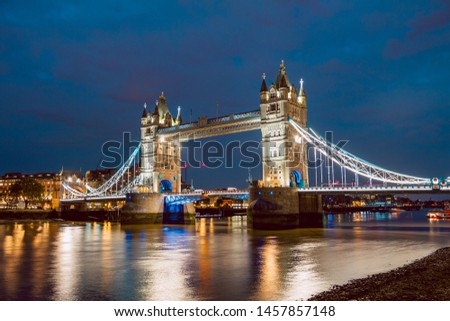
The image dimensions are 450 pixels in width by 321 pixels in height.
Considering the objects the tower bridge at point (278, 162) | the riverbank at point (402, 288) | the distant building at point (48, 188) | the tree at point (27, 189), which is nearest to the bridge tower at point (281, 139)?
the tower bridge at point (278, 162)

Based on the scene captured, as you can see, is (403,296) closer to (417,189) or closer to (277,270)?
(277,270)

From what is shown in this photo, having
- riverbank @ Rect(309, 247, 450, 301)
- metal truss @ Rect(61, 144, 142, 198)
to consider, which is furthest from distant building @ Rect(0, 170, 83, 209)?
riverbank @ Rect(309, 247, 450, 301)

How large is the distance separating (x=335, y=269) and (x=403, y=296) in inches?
313

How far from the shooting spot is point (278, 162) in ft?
156

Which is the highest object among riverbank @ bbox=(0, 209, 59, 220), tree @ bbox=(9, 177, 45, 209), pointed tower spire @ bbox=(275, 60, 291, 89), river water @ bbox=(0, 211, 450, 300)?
pointed tower spire @ bbox=(275, 60, 291, 89)

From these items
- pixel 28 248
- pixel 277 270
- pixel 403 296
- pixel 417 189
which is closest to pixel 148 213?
pixel 28 248

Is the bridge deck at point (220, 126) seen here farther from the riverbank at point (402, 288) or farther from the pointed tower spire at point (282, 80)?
the riverbank at point (402, 288)

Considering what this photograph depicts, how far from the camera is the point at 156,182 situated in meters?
62.5

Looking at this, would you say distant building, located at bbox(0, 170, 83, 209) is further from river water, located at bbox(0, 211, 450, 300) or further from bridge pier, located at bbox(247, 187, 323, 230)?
river water, located at bbox(0, 211, 450, 300)

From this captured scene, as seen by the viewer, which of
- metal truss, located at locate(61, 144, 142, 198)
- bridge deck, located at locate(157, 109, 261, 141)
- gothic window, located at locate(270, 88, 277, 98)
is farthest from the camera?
metal truss, located at locate(61, 144, 142, 198)

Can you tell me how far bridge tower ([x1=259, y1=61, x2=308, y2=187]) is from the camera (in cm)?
4728

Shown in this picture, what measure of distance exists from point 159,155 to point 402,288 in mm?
52427

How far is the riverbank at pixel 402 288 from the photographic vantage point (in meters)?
11.9

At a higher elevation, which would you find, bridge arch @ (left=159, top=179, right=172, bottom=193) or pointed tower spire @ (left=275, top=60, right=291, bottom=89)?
pointed tower spire @ (left=275, top=60, right=291, bottom=89)
